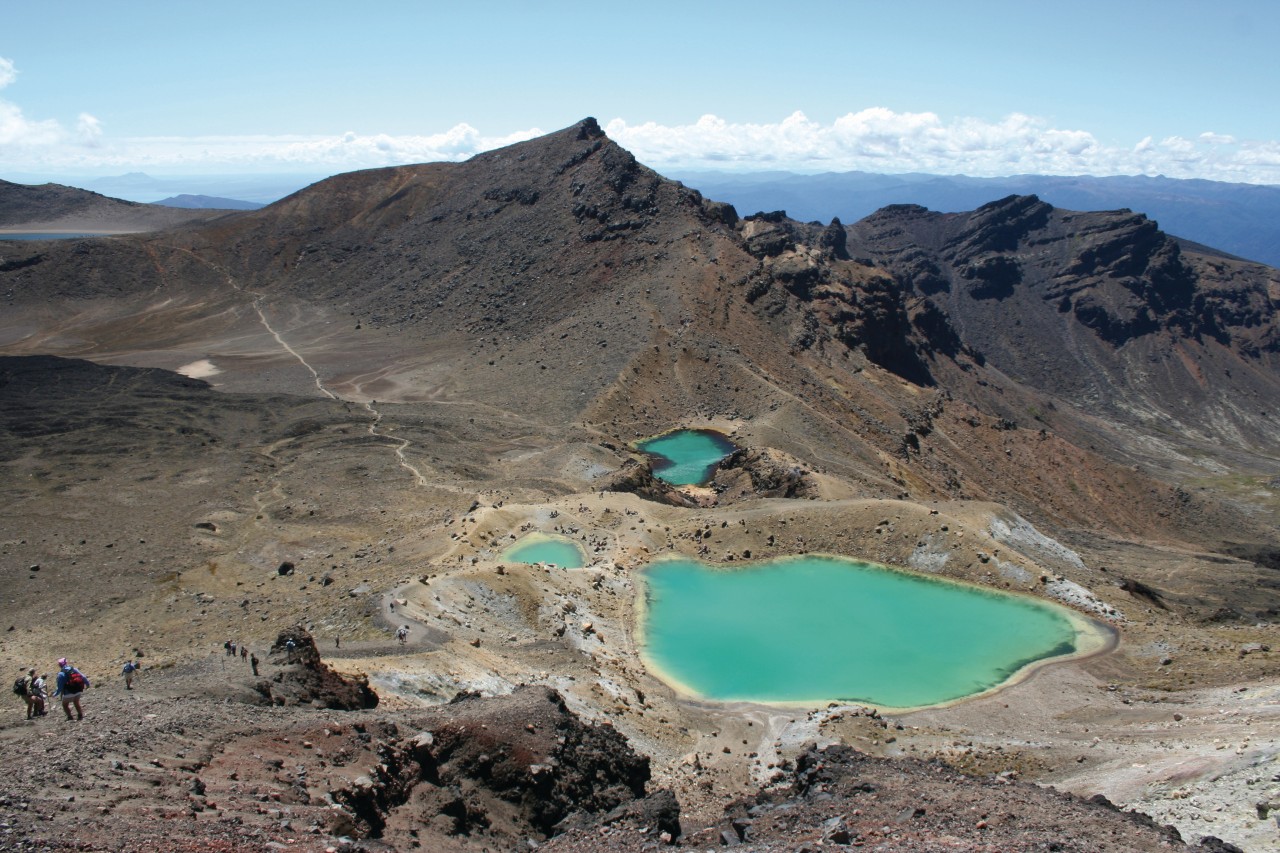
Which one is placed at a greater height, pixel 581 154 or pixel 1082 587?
pixel 581 154

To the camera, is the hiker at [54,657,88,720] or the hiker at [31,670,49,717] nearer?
the hiker at [54,657,88,720]

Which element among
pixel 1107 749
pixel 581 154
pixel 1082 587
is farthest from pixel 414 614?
pixel 581 154

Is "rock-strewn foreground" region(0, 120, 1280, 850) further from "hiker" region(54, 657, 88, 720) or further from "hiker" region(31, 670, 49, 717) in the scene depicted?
"hiker" region(31, 670, 49, 717)

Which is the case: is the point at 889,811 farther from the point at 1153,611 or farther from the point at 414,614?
the point at 1153,611

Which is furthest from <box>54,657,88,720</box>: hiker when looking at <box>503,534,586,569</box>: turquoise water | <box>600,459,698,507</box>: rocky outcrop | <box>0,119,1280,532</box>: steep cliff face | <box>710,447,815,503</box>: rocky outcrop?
<box>0,119,1280,532</box>: steep cliff face

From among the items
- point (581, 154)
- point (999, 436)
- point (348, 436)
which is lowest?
point (999, 436)

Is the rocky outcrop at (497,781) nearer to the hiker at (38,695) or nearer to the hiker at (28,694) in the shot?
the hiker at (38,695)
